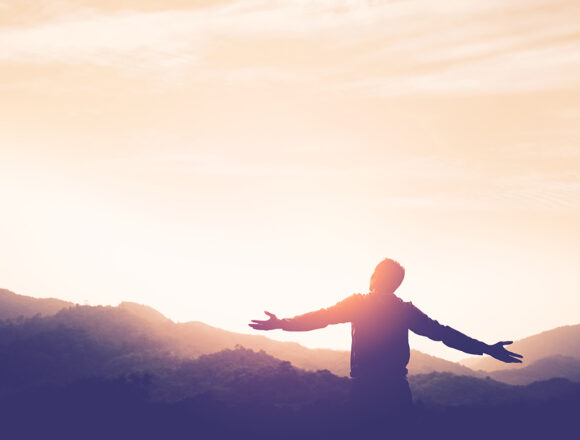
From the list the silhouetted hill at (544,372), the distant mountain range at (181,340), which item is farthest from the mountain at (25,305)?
the silhouetted hill at (544,372)

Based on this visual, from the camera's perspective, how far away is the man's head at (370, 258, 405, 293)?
6910 mm

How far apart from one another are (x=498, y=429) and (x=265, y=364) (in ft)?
31.4

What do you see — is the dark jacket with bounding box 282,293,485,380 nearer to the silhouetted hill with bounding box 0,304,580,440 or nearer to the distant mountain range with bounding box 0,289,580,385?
the silhouetted hill with bounding box 0,304,580,440

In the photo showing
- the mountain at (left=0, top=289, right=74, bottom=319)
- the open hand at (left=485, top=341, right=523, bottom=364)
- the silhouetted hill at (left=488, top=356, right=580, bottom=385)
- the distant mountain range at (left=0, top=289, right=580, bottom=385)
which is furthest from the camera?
the mountain at (left=0, top=289, right=74, bottom=319)

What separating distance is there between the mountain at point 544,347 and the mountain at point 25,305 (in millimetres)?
31668

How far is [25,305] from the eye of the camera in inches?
1567

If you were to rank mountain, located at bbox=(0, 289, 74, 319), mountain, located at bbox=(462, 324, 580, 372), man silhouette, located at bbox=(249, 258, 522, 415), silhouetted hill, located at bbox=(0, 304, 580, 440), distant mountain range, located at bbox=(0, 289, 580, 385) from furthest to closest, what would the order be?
1. mountain, located at bbox=(462, 324, 580, 372)
2. mountain, located at bbox=(0, 289, 74, 319)
3. distant mountain range, located at bbox=(0, 289, 580, 385)
4. silhouetted hill, located at bbox=(0, 304, 580, 440)
5. man silhouette, located at bbox=(249, 258, 522, 415)

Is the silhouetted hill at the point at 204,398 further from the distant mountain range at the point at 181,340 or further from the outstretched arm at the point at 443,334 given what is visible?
the outstretched arm at the point at 443,334

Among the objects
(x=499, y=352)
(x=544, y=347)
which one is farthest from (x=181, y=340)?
(x=544, y=347)

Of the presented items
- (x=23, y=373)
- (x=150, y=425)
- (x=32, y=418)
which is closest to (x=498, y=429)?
(x=150, y=425)

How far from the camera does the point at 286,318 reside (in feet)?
22.5

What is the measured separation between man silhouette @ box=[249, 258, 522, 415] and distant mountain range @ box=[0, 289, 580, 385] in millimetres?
21884

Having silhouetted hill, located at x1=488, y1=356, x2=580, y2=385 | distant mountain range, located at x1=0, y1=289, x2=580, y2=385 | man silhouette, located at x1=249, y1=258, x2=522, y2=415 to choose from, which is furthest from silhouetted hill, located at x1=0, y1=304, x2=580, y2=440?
silhouetted hill, located at x1=488, y1=356, x2=580, y2=385

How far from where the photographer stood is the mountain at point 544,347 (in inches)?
1817
